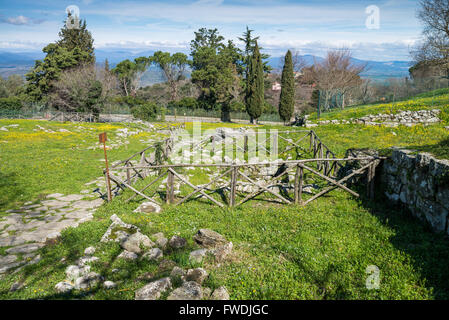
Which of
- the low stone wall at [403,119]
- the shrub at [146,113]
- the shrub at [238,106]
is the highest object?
the shrub at [238,106]

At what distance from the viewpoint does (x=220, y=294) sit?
375 centimetres

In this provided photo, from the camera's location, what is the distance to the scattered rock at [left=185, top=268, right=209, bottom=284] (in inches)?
160

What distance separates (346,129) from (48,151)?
1722 centimetres

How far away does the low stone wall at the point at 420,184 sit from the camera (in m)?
5.10

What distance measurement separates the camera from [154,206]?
715cm

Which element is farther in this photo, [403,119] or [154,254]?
[403,119]

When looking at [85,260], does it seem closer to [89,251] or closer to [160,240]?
[89,251]

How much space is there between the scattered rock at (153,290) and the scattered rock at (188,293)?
207 mm

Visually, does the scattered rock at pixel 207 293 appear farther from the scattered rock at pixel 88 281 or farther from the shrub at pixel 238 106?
the shrub at pixel 238 106

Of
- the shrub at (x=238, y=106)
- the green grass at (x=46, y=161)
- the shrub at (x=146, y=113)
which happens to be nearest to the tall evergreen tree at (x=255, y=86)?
the shrub at (x=238, y=106)

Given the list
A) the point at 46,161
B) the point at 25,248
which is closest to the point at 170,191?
the point at 25,248

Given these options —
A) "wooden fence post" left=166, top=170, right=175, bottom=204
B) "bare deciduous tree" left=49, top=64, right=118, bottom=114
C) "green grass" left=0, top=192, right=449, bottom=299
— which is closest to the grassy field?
"green grass" left=0, top=192, right=449, bottom=299

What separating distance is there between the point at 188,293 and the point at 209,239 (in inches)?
60.4

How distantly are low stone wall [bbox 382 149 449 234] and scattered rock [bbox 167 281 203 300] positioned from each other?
464 centimetres
